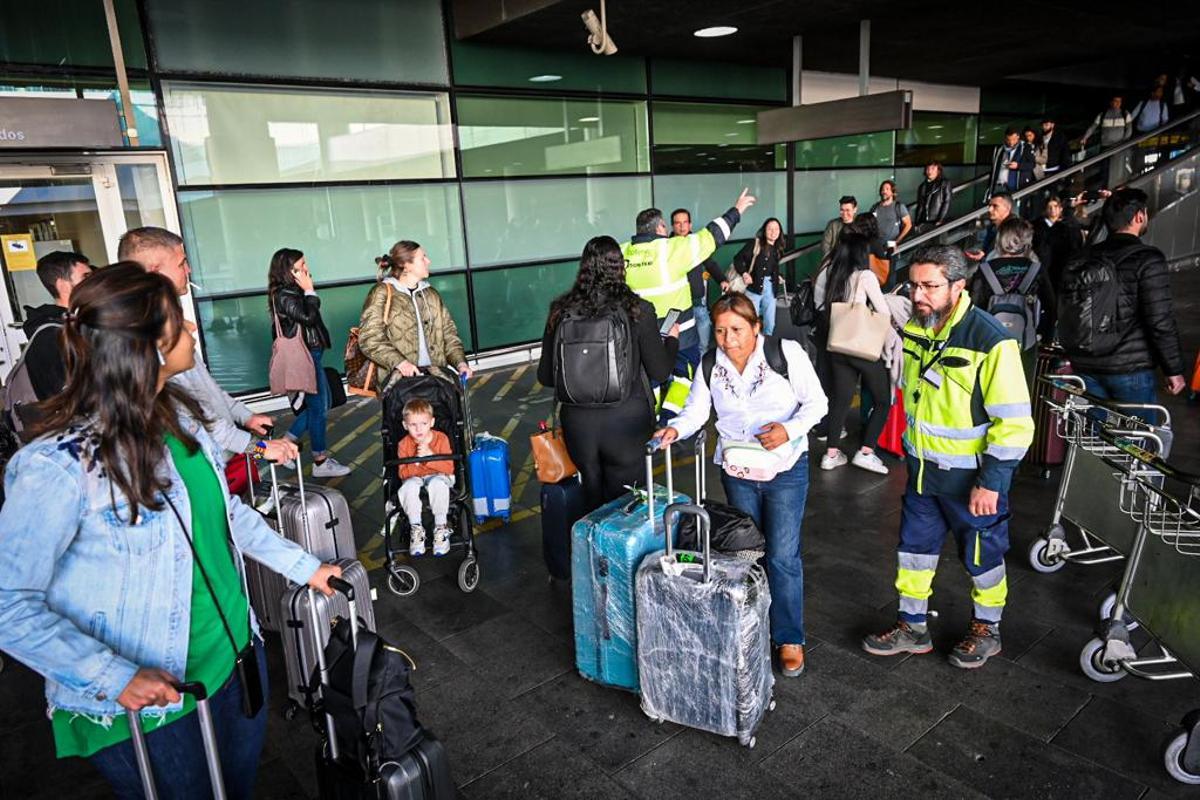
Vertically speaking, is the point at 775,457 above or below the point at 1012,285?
below

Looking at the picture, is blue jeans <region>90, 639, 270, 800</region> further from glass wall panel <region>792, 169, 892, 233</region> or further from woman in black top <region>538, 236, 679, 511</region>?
glass wall panel <region>792, 169, 892, 233</region>

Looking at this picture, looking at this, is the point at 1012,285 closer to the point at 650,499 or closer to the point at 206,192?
the point at 650,499

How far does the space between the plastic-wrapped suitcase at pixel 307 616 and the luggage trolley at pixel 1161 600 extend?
323 centimetres

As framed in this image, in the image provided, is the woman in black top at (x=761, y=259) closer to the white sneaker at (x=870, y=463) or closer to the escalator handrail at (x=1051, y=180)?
the escalator handrail at (x=1051, y=180)

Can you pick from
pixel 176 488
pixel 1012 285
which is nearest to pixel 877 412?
pixel 1012 285

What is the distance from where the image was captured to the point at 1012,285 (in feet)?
19.1

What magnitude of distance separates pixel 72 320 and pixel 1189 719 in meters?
3.81

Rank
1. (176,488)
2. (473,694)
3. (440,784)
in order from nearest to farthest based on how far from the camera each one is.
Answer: (176,488) → (440,784) → (473,694)

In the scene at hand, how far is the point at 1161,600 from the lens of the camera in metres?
3.27

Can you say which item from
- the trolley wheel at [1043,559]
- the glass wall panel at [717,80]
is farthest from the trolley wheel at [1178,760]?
the glass wall panel at [717,80]

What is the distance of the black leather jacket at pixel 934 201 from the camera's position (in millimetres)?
12703

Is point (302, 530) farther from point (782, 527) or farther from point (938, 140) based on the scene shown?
point (938, 140)

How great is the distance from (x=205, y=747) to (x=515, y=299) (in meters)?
9.82

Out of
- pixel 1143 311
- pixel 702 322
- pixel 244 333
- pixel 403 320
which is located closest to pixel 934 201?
pixel 702 322
